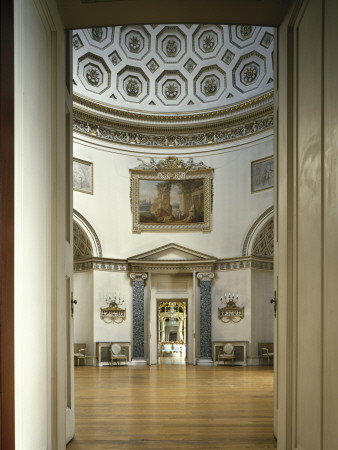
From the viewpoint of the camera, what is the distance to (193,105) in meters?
19.6

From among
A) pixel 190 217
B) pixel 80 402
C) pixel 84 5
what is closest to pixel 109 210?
pixel 190 217

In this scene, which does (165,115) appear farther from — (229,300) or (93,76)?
(229,300)

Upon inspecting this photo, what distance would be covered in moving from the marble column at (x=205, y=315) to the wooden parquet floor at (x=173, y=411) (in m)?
3.12

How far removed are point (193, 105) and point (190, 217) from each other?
4.78 metres

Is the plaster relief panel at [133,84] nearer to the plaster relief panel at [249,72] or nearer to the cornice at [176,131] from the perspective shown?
the cornice at [176,131]

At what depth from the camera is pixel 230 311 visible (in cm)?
1800

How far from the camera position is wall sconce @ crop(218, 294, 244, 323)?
58.6 ft

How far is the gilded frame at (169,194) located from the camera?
18828mm

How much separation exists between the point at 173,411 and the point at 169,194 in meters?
11.8

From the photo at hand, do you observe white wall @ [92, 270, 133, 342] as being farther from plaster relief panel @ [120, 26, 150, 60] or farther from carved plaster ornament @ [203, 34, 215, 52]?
carved plaster ornament @ [203, 34, 215, 52]

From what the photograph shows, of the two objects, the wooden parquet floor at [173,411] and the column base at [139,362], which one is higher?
the wooden parquet floor at [173,411]
